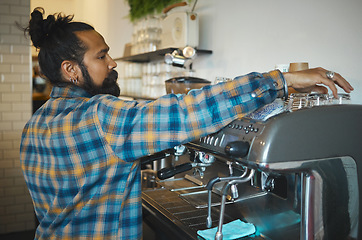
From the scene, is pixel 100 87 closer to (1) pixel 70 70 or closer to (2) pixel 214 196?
(1) pixel 70 70

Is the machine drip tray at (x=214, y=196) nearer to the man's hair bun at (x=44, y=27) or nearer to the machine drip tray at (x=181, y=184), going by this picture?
the machine drip tray at (x=181, y=184)

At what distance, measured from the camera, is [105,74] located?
1299mm

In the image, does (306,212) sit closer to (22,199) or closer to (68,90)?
(68,90)

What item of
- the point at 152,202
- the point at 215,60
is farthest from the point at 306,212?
the point at 215,60

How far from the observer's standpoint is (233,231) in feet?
4.11

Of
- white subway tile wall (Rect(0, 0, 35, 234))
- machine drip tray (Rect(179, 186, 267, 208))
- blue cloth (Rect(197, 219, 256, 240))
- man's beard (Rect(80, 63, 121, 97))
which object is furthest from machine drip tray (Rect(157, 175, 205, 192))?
white subway tile wall (Rect(0, 0, 35, 234))

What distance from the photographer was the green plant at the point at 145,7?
2732mm

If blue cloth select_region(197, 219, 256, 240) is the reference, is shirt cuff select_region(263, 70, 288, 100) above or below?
above

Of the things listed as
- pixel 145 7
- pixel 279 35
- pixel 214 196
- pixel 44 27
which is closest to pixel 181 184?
pixel 214 196

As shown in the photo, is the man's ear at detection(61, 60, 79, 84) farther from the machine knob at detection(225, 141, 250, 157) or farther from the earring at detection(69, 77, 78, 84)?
the machine knob at detection(225, 141, 250, 157)

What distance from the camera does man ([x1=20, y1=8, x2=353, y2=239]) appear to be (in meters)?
0.97

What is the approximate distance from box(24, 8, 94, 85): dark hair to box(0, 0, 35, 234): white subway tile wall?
223cm

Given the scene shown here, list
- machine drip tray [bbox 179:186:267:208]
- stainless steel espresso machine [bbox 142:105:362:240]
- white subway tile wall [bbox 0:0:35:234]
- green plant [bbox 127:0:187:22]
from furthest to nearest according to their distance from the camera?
white subway tile wall [bbox 0:0:35:234] → green plant [bbox 127:0:187:22] → machine drip tray [bbox 179:186:267:208] → stainless steel espresso machine [bbox 142:105:362:240]

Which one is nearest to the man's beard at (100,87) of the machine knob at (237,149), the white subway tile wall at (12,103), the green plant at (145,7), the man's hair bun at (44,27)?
the man's hair bun at (44,27)
